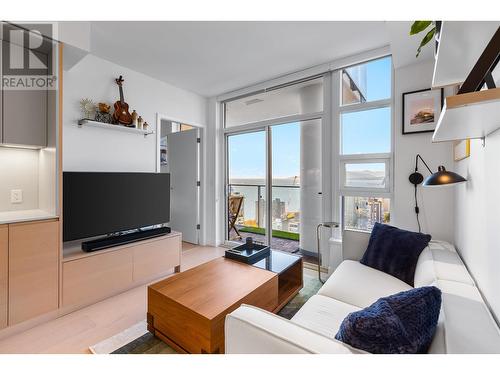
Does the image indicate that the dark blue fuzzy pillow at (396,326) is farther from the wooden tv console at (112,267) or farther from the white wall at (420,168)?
the wooden tv console at (112,267)

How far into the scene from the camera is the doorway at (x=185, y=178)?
4.38m

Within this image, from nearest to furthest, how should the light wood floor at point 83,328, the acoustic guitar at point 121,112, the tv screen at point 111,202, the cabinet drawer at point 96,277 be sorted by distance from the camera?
the light wood floor at point 83,328
the cabinet drawer at point 96,277
the tv screen at point 111,202
the acoustic guitar at point 121,112

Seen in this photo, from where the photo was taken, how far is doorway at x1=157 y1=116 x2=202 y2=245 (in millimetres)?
4375

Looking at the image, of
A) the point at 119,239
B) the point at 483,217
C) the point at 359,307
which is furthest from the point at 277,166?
the point at 483,217

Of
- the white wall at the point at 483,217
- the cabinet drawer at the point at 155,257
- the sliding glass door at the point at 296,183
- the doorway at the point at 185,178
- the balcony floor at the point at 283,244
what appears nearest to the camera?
the white wall at the point at 483,217

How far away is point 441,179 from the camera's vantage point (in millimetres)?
1533

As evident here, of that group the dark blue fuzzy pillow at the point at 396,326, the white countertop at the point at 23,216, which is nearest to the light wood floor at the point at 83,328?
the white countertop at the point at 23,216

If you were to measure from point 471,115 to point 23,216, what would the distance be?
2.87 meters

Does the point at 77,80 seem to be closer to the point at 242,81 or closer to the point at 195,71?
the point at 195,71

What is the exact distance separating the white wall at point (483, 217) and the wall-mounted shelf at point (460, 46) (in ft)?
1.30

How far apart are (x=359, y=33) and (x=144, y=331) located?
3355 millimetres

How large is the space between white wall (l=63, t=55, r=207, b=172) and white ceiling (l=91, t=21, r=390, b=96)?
17 cm

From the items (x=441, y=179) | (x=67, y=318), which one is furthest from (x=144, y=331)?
(x=441, y=179)
